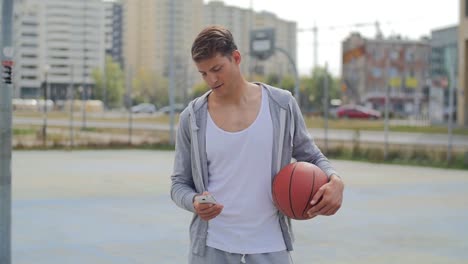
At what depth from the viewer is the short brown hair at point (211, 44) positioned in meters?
2.91

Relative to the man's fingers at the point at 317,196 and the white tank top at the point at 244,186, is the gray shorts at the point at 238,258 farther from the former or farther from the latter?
the man's fingers at the point at 317,196

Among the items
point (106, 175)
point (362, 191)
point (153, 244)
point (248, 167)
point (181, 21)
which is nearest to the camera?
point (248, 167)

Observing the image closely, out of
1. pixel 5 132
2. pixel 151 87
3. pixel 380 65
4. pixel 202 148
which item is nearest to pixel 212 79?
pixel 202 148

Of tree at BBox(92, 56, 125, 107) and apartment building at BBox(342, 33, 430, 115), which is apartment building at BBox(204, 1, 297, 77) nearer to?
apartment building at BBox(342, 33, 430, 115)

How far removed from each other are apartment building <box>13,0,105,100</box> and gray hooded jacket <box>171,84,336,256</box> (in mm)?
43925

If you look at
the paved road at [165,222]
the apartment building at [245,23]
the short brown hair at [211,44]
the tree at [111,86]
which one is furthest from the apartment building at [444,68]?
the short brown hair at [211,44]

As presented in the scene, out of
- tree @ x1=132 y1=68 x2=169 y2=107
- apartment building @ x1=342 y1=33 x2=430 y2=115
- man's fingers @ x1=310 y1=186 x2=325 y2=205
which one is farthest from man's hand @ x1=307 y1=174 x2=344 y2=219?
apartment building @ x1=342 y1=33 x2=430 y2=115

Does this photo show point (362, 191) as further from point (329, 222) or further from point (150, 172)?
point (150, 172)

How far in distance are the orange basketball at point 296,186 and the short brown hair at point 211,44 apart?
56 cm

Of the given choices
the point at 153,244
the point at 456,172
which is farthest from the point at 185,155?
the point at 456,172

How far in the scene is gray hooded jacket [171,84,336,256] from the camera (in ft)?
10.0

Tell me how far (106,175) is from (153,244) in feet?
27.2

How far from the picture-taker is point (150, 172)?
55.6 ft

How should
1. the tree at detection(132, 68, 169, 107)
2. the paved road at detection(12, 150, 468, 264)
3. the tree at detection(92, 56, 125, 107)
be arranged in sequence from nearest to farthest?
the paved road at detection(12, 150, 468, 264)
the tree at detection(92, 56, 125, 107)
the tree at detection(132, 68, 169, 107)
